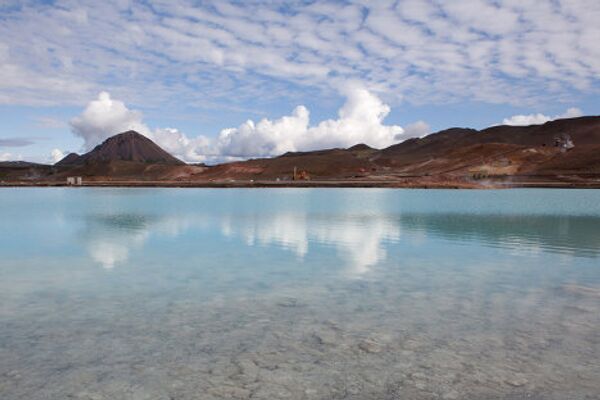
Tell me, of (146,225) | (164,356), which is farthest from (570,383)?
(146,225)

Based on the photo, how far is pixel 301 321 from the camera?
11.4 metres

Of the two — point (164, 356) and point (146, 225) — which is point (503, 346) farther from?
point (146, 225)

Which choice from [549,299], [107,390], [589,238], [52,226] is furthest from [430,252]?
[52,226]

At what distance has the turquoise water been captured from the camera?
7.92 m

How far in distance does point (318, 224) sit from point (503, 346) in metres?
25.5

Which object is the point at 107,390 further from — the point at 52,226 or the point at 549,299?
the point at 52,226

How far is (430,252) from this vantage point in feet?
73.2

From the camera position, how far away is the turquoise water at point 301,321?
7.92 meters

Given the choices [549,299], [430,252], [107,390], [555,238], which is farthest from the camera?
[555,238]

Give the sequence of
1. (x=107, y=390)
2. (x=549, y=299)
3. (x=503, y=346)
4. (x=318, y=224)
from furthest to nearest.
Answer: (x=318, y=224) < (x=549, y=299) < (x=503, y=346) < (x=107, y=390)

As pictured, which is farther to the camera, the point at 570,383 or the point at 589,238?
the point at 589,238

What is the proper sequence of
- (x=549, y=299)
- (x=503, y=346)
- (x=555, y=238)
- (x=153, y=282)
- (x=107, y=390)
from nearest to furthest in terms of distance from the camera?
(x=107, y=390)
(x=503, y=346)
(x=549, y=299)
(x=153, y=282)
(x=555, y=238)

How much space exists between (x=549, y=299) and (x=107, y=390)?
36.3ft

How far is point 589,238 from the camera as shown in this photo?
27.5m
